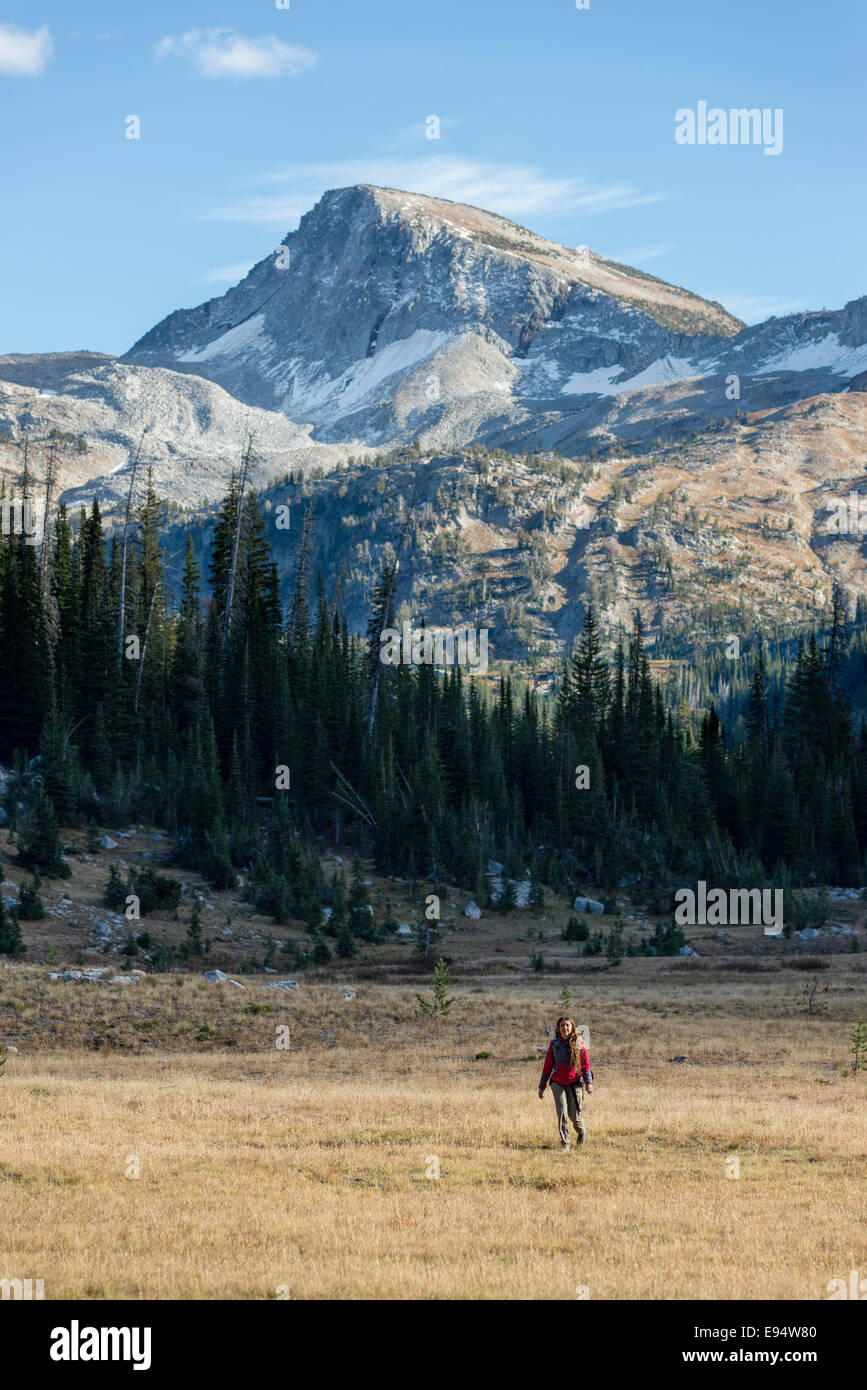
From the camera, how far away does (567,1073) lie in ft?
64.4

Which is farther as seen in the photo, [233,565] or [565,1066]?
[233,565]

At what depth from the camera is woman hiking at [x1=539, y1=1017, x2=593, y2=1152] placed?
19500 mm

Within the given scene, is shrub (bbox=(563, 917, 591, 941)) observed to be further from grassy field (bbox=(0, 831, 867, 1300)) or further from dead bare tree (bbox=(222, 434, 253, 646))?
dead bare tree (bbox=(222, 434, 253, 646))

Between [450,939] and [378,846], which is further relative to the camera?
[378,846]

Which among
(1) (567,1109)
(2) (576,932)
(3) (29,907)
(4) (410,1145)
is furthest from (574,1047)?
(2) (576,932)

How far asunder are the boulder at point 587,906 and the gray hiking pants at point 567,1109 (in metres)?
53.4

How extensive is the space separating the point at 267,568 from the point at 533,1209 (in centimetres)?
7551

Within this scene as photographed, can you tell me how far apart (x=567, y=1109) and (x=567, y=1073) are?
34.8 inches

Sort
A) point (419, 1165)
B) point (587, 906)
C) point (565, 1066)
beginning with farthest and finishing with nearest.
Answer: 1. point (587, 906)
2. point (565, 1066)
3. point (419, 1165)

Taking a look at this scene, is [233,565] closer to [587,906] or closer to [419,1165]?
[587,906]

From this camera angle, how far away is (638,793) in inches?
3750
